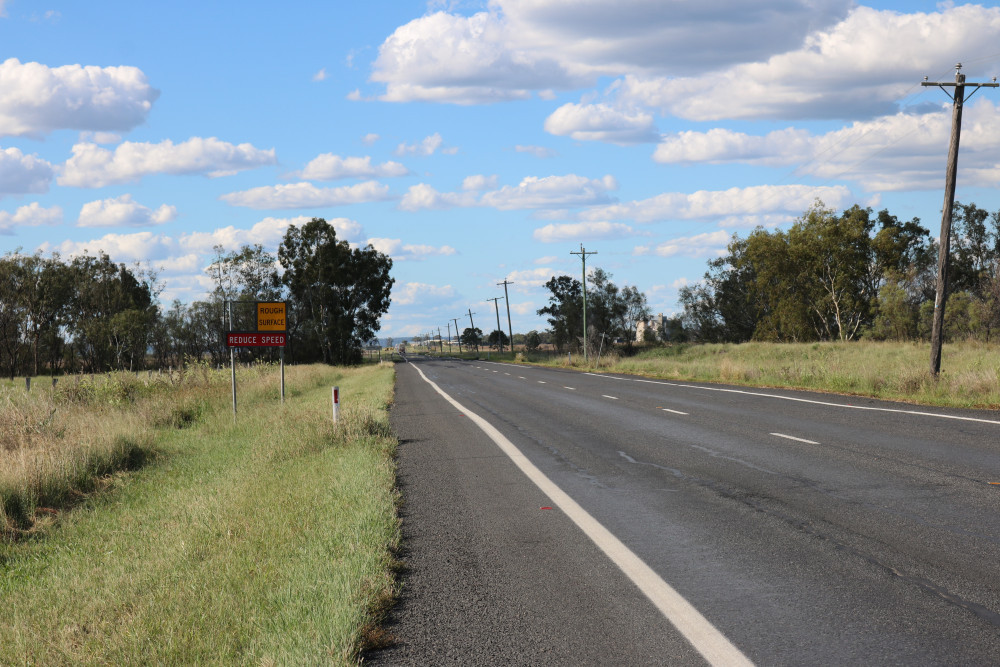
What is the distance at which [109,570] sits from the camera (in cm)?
785

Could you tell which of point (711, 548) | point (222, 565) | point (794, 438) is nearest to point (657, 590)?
point (711, 548)

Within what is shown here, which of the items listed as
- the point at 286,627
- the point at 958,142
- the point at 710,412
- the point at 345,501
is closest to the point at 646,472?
the point at 345,501

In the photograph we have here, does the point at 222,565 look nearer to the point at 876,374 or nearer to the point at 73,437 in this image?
the point at 73,437

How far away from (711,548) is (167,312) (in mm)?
90939

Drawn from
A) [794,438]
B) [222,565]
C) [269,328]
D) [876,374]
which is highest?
[269,328]

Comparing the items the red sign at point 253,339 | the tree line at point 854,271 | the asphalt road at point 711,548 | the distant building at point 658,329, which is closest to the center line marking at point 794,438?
the asphalt road at point 711,548

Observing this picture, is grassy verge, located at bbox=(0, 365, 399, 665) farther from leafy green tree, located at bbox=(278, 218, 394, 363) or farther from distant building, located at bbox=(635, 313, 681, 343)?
distant building, located at bbox=(635, 313, 681, 343)

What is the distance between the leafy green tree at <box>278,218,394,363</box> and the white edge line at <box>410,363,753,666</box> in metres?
76.7

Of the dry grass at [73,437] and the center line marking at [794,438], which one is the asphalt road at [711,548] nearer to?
the center line marking at [794,438]

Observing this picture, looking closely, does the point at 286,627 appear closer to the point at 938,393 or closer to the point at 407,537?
the point at 407,537

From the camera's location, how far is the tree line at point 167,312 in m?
79.2

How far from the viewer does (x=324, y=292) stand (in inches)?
3344

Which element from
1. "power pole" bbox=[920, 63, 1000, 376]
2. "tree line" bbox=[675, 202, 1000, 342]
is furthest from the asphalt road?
"tree line" bbox=[675, 202, 1000, 342]

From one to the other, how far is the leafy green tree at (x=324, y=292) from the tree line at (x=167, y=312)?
0.10 meters
